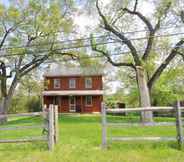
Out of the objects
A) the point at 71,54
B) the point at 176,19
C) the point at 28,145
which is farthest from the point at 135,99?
the point at 28,145

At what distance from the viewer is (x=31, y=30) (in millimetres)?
27516

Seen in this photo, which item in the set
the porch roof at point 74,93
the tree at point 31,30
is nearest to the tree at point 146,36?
the tree at point 31,30

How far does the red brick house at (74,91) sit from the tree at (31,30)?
10755 mm

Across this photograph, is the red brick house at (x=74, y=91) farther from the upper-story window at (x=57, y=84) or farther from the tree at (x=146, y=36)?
the tree at (x=146, y=36)

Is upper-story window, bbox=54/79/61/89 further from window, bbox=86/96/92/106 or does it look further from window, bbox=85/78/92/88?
window, bbox=86/96/92/106

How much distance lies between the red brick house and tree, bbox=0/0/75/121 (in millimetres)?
10755

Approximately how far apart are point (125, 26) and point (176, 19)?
165 inches

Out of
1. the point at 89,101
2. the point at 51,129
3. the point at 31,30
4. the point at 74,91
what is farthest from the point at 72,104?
the point at 51,129

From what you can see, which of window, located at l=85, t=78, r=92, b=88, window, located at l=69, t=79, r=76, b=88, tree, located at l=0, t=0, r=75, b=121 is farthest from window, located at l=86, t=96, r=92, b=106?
tree, located at l=0, t=0, r=75, b=121

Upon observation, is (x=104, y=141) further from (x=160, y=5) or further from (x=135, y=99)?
(x=135, y=99)

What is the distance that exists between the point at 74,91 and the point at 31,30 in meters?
13.6

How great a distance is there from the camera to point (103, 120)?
9266 millimetres

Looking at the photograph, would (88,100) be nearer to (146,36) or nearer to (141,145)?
(146,36)

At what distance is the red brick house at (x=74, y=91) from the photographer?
128ft
